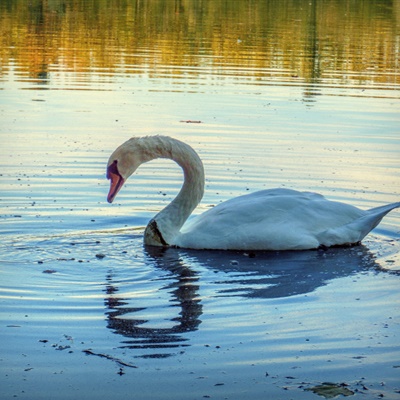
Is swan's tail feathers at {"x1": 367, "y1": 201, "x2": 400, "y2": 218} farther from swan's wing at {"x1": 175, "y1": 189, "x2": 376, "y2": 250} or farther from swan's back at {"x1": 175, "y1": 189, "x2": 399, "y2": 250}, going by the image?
swan's wing at {"x1": 175, "y1": 189, "x2": 376, "y2": 250}

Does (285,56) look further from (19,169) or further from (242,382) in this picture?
(242,382)

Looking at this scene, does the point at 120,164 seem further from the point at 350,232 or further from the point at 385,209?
the point at 385,209

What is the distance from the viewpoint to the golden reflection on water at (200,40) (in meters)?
27.3

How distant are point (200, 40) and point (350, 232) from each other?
25770mm

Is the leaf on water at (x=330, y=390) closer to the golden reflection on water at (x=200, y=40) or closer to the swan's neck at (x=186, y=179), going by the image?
the swan's neck at (x=186, y=179)

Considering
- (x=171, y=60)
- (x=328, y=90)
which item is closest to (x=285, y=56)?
(x=171, y=60)

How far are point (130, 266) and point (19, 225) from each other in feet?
5.77

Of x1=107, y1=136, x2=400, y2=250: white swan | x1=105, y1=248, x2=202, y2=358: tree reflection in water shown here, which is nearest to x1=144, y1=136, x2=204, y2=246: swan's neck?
x1=107, y1=136, x2=400, y2=250: white swan

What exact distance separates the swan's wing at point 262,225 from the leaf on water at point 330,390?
3782 mm

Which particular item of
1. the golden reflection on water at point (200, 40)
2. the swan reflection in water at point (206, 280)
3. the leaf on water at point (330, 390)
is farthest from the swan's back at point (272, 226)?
the golden reflection on water at point (200, 40)

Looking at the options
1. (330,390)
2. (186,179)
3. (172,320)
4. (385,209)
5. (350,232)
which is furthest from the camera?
(186,179)

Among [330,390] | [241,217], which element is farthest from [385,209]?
[330,390]

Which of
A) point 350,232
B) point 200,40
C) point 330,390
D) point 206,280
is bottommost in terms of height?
point 330,390

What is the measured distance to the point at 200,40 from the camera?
116 feet
